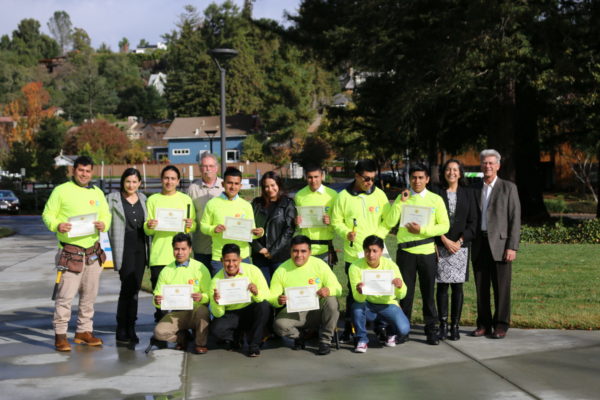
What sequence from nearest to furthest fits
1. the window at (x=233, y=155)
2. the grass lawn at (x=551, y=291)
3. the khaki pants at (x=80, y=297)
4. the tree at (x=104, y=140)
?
the khaki pants at (x=80, y=297)
the grass lawn at (x=551, y=291)
the window at (x=233, y=155)
the tree at (x=104, y=140)

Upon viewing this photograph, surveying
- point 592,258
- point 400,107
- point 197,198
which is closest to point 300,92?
point 400,107

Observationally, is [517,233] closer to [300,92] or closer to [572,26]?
[572,26]

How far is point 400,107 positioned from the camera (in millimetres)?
22219

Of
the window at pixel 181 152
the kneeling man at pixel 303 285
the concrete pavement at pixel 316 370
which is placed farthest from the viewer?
the window at pixel 181 152

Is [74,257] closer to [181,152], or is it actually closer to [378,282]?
[378,282]

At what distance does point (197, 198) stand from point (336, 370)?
107 inches

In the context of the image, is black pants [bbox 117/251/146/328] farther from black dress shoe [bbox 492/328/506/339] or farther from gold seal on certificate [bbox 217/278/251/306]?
black dress shoe [bbox 492/328/506/339]

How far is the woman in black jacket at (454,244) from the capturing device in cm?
796

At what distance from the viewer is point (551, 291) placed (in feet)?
35.7

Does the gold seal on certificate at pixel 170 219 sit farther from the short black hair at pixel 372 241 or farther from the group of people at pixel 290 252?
the short black hair at pixel 372 241

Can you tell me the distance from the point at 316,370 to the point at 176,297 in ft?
5.62

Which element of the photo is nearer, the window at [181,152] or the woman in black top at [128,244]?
the woman in black top at [128,244]

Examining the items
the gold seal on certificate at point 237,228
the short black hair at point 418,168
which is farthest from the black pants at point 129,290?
the short black hair at point 418,168

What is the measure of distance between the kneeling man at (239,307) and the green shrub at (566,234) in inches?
536
